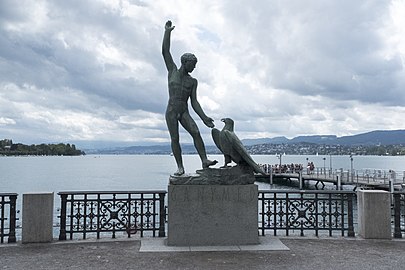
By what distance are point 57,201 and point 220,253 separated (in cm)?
2938

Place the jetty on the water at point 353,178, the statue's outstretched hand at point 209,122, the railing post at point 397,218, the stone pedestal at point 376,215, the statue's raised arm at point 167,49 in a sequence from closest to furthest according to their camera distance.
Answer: the statue's raised arm at point 167,49 → the statue's outstretched hand at point 209,122 → the stone pedestal at point 376,215 → the railing post at point 397,218 → the jetty on the water at point 353,178

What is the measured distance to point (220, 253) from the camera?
8.83 m

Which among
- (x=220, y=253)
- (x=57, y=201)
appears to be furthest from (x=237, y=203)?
(x=57, y=201)

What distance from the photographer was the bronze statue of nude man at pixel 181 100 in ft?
32.5

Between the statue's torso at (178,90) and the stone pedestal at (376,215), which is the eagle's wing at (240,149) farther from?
the stone pedestal at (376,215)

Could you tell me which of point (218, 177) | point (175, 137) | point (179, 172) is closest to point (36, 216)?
point (179, 172)

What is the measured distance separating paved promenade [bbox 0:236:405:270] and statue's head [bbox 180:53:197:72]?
4.24 m

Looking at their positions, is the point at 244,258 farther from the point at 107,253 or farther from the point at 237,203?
the point at 107,253

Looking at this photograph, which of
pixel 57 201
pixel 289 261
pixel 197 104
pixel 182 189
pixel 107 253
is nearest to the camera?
pixel 289 261

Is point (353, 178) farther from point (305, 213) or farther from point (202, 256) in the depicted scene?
point (202, 256)

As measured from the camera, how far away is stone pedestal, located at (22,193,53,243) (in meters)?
9.58

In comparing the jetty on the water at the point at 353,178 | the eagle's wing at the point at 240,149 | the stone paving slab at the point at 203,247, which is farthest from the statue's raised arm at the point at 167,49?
the jetty on the water at the point at 353,178

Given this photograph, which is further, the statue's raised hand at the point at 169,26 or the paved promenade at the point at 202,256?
the statue's raised hand at the point at 169,26

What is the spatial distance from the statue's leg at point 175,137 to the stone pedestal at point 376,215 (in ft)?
15.3
